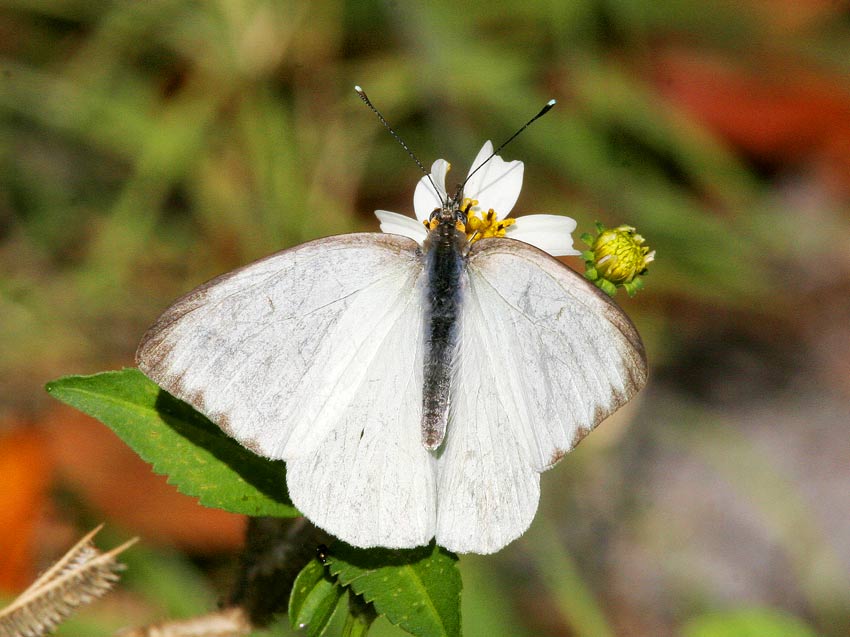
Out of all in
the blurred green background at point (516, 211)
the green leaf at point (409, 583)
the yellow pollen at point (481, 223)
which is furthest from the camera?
the blurred green background at point (516, 211)

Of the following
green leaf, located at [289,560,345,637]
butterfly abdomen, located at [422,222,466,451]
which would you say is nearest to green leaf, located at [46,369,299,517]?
green leaf, located at [289,560,345,637]

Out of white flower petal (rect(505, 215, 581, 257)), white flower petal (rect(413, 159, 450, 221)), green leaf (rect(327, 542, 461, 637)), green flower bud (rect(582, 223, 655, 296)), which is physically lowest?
green leaf (rect(327, 542, 461, 637))

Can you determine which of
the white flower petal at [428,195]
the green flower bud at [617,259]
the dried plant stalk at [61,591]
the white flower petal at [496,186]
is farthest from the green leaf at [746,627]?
the dried plant stalk at [61,591]

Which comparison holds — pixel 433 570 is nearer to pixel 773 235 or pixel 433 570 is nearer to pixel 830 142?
pixel 773 235

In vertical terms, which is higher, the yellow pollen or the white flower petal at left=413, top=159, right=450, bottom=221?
the white flower petal at left=413, top=159, right=450, bottom=221

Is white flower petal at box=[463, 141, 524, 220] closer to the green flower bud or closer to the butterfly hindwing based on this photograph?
the green flower bud

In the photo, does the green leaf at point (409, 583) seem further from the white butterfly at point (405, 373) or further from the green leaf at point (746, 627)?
the green leaf at point (746, 627)
